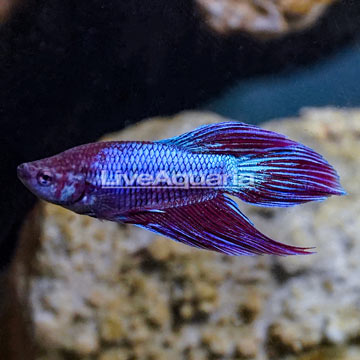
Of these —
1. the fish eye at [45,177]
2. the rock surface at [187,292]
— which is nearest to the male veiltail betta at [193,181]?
the fish eye at [45,177]

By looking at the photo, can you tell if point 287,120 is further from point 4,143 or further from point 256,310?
point 4,143

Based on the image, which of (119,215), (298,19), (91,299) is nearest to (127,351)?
(91,299)

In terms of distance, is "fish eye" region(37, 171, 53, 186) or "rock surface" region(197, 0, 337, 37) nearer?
"fish eye" region(37, 171, 53, 186)

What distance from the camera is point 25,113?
1.35 meters

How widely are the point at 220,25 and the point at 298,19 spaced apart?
277 millimetres

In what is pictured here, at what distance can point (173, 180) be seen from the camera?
2.60 ft

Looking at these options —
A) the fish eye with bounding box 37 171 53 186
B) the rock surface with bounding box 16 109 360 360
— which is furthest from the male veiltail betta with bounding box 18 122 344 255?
the rock surface with bounding box 16 109 360 360

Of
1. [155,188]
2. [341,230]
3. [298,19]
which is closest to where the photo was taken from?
[155,188]

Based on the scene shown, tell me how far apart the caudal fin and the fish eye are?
0.22 metres

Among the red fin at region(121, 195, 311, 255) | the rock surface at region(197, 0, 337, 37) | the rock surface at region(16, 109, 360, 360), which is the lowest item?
the rock surface at region(16, 109, 360, 360)

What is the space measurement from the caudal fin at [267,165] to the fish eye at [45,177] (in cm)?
22

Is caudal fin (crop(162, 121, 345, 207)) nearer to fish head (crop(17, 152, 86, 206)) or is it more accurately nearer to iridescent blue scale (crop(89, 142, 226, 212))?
iridescent blue scale (crop(89, 142, 226, 212))

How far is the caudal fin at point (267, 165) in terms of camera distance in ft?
2.70

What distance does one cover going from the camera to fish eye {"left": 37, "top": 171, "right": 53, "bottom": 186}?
0.81 m
